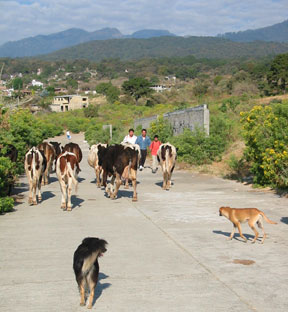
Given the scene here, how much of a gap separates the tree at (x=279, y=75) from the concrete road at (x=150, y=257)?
4631 centimetres

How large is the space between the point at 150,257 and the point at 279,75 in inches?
2107

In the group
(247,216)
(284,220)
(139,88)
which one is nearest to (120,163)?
(284,220)

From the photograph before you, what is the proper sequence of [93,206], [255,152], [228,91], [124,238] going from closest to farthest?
[124,238] < [93,206] < [255,152] < [228,91]

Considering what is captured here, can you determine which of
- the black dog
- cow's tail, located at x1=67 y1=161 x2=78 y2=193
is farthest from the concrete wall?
the black dog

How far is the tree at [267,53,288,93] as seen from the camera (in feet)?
193

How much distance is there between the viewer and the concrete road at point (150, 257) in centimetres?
653

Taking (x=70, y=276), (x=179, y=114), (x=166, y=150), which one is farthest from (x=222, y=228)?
(x=179, y=114)

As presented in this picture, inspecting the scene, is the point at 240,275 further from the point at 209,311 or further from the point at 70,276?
the point at 70,276

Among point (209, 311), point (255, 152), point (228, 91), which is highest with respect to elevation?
point (228, 91)

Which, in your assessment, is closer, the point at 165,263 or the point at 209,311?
the point at 209,311

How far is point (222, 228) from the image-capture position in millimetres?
10781

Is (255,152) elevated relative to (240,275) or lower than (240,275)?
elevated

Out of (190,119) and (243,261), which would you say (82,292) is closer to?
(243,261)

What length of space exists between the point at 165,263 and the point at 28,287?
7.04 ft
